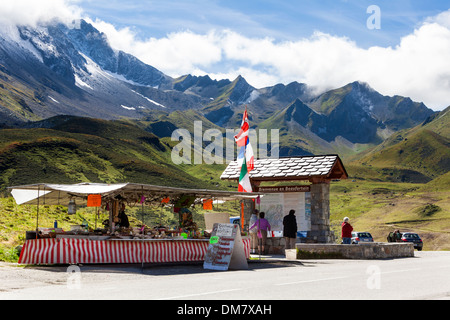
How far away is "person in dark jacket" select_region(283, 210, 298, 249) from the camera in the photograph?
2796 cm

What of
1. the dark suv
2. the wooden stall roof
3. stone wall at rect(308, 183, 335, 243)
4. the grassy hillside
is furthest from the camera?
the grassy hillside

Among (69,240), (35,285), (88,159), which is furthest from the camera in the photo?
(88,159)

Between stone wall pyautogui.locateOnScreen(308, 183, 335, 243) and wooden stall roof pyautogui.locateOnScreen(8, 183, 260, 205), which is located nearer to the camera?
wooden stall roof pyautogui.locateOnScreen(8, 183, 260, 205)

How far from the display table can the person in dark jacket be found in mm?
7145

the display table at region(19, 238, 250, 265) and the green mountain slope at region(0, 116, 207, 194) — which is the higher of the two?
the green mountain slope at region(0, 116, 207, 194)

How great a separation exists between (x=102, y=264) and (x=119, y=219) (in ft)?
13.1

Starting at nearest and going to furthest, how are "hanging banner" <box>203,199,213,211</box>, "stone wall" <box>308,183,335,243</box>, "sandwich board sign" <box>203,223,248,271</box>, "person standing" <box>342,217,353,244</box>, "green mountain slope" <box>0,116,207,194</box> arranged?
"sandwich board sign" <box>203,223,248,271</box> < "person standing" <box>342,217,353,244</box> < "hanging banner" <box>203,199,213,211</box> < "stone wall" <box>308,183,335,243</box> < "green mountain slope" <box>0,116,207,194</box>

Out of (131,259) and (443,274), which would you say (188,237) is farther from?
(443,274)

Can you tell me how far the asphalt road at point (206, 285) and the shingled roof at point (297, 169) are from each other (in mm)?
12292

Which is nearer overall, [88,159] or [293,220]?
[293,220]

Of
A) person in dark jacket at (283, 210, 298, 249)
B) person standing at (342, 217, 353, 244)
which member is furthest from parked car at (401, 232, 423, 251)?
Result: person in dark jacket at (283, 210, 298, 249)

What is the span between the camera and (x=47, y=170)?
100 m

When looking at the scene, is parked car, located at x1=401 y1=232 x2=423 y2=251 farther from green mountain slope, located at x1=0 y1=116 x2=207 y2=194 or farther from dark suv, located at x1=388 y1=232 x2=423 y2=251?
green mountain slope, located at x1=0 y1=116 x2=207 y2=194
